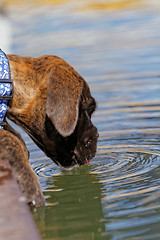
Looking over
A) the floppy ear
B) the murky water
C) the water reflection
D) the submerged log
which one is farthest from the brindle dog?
the submerged log

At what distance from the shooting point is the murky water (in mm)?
4258

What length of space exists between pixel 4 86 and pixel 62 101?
468 mm

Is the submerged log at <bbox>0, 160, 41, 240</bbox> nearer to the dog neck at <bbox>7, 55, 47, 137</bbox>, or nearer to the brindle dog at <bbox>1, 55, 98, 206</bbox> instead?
the brindle dog at <bbox>1, 55, 98, 206</bbox>

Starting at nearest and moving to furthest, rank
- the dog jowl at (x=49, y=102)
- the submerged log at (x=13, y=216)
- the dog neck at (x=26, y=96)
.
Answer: the submerged log at (x=13, y=216) < the dog jowl at (x=49, y=102) < the dog neck at (x=26, y=96)

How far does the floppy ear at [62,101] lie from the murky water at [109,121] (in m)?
0.71

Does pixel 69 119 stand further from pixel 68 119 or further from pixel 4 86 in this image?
pixel 4 86

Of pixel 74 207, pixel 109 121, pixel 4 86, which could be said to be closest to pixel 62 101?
pixel 4 86

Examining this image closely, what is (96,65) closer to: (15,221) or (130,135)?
(130,135)

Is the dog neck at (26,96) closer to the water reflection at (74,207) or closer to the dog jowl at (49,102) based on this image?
the dog jowl at (49,102)

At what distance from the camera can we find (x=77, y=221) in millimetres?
4230

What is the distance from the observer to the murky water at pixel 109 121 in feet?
14.0

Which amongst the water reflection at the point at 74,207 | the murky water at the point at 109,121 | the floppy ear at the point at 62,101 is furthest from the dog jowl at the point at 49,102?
the murky water at the point at 109,121

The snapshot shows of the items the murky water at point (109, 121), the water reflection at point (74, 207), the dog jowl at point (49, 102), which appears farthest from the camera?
the dog jowl at point (49, 102)

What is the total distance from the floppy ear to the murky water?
71cm
